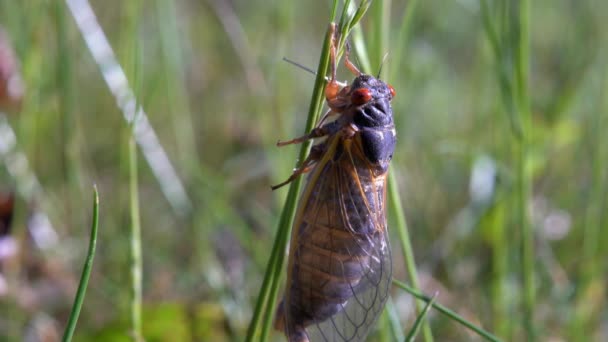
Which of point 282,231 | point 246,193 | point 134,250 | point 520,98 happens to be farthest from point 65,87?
point 246,193

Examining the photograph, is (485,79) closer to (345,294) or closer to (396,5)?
(345,294)

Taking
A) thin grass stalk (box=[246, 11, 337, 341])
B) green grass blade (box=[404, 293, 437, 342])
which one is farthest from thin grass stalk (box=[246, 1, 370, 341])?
green grass blade (box=[404, 293, 437, 342])

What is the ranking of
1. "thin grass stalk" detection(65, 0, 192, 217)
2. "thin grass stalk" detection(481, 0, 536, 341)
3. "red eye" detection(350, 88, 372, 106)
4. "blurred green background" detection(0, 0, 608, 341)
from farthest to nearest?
"thin grass stalk" detection(65, 0, 192, 217) → "blurred green background" detection(0, 0, 608, 341) → "thin grass stalk" detection(481, 0, 536, 341) → "red eye" detection(350, 88, 372, 106)

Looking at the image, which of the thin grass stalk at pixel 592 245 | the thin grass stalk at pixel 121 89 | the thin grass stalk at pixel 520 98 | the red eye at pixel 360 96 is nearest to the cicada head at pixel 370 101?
the red eye at pixel 360 96

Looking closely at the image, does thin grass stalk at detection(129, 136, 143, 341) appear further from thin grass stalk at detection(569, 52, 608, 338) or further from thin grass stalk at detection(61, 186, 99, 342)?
thin grass stalk at detection(569, 52, 608, 338)

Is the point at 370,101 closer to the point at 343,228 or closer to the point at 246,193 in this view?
the point at 343,228

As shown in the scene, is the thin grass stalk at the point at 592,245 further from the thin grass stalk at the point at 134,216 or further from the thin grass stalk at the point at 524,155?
the thin grass stalk at the point at 134,216

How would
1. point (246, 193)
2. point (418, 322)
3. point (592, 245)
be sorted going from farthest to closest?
1. point (246, 193)
2. point (592, 245)
3. point (418, 322)
